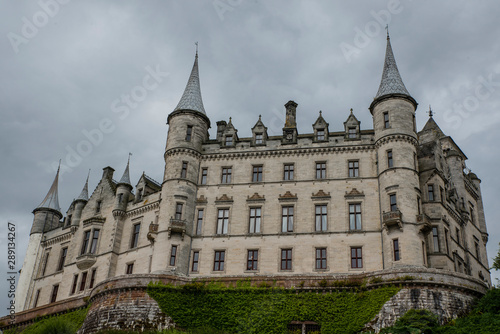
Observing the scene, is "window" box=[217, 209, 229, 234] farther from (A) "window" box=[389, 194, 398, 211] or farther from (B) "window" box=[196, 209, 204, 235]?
(A) "window" box=[389, 194, 398, 211]

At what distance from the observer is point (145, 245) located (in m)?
53.1

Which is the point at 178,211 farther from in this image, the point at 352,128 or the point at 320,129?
the point at 352,128

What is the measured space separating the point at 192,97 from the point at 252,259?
17666 mm

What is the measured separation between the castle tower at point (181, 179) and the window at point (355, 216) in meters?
13.6

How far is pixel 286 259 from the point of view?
47.1 metres

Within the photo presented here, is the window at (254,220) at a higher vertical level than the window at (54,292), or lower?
higher

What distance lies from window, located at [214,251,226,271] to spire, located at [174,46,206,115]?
1412cm

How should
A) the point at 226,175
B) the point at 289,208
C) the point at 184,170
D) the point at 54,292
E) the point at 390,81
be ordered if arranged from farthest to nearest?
the point at 54,292 < the point at 226,175 < the point at 184,170 < the point at 390,81 < the point at 289,208

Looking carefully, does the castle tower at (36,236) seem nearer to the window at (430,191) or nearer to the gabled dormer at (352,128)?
the gabled dormer at (352,128)

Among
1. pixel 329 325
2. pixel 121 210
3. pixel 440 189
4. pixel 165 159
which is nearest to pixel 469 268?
pixel 440 189

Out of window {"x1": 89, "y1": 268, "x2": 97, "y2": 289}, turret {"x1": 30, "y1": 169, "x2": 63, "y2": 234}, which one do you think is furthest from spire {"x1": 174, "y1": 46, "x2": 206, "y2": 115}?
turret {"x1": 30, "y1": 169, "x2": 63, "y2": 234}

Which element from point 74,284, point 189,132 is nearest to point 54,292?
point 74,284

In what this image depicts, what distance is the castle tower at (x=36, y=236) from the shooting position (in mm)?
62497

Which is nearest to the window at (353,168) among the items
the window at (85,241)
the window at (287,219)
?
the window at (287,219)
